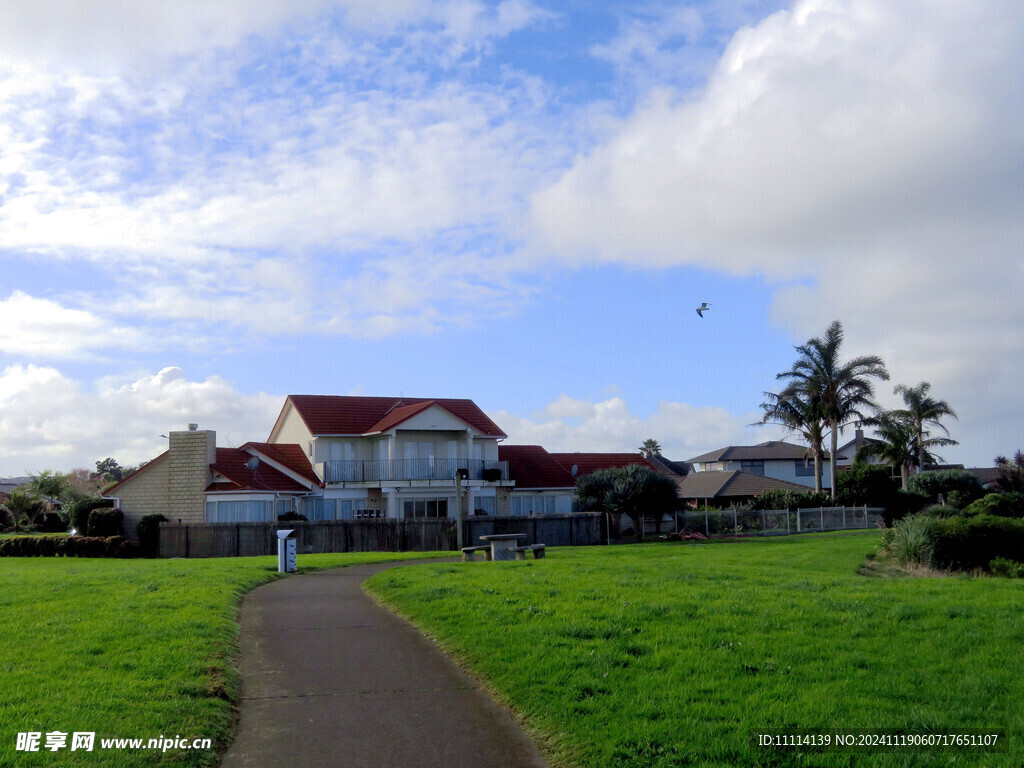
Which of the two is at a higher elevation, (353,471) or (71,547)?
(353,471)

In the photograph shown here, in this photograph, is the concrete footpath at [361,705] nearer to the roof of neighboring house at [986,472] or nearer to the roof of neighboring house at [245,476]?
the roof of neighboring house at [245,476]

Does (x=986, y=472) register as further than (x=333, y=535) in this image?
Yes

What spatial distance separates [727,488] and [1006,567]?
143ft

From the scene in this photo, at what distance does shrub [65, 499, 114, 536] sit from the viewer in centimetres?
4028

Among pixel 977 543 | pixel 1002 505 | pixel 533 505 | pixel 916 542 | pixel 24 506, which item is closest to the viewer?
pixel 977 543

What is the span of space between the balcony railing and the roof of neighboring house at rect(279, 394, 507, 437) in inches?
65.9

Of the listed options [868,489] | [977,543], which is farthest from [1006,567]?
[868,489]

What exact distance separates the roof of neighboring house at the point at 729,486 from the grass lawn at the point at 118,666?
51.1 metres

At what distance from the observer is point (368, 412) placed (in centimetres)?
4841

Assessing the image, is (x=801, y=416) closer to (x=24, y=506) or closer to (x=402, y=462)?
(x=402, y=462)

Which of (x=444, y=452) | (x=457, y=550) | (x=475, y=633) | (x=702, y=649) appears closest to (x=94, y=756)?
(x=475, y=633)

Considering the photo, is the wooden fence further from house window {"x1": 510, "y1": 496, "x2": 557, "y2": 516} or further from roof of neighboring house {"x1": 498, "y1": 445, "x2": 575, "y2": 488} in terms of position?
roof of neighboring house {"x1": 498, "y1": 445, "x2": 575, "y2": 488}

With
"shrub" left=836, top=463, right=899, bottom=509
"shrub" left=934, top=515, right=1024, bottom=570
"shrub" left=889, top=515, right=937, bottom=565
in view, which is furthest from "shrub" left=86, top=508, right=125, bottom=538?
"shrub" left=836, top=463, right=899, bottom=509

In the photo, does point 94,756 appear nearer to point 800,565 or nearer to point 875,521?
point 800,565
